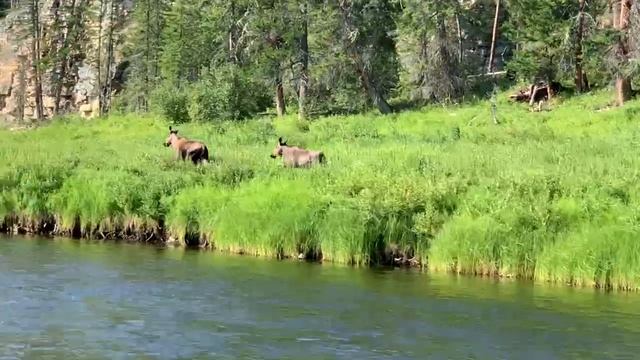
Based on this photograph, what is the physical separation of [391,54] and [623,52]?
14685 mm

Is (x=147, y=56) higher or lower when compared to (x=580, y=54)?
higher

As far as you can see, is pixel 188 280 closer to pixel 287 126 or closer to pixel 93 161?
pixel 93 161

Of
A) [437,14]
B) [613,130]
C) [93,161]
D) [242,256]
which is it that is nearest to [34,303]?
[242,256]

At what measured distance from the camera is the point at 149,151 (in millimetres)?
32594

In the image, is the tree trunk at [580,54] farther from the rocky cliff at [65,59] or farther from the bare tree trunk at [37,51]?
the rocky cliff at [65,59]

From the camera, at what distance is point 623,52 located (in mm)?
42000

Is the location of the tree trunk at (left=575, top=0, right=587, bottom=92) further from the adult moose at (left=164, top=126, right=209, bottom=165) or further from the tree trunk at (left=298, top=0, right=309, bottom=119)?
the adult moose at (left=164, top=126, right=209, bottom=165)

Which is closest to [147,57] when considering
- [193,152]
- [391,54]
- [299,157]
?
[391,54]

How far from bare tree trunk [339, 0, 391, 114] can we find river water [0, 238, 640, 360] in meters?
29.2

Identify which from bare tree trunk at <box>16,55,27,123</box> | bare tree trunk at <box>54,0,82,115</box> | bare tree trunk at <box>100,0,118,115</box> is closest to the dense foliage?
bare tree trunk at <box>100,0,118,115</box>

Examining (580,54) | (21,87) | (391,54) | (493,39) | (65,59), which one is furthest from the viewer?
(21,87)

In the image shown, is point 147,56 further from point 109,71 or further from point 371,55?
point 371,55

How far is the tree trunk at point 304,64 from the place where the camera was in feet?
166

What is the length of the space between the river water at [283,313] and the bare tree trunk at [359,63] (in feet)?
95.9
